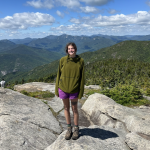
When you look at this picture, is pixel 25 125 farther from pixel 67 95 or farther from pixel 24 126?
pixel 67 95

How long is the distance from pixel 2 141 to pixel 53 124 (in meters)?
3.96

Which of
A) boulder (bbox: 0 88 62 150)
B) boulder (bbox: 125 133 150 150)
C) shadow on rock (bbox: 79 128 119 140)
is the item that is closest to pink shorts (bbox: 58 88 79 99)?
shadow on rock (bbox: 79 128 119 140)

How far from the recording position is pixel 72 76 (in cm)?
659

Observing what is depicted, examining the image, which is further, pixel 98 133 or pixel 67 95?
pixel 98 133

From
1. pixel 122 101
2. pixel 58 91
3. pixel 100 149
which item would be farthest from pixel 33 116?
pixel 122 101

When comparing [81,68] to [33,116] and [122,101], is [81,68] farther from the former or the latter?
[122,101]

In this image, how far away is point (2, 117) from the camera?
8562 millimetres

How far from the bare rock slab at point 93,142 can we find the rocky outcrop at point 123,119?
64cm

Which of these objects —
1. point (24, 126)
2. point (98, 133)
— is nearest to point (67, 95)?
point (98, 133)

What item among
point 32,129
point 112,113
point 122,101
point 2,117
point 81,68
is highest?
point 81,68

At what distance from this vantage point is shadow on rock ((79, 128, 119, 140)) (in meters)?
7.64

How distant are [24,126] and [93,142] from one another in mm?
4420

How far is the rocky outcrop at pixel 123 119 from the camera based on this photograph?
7.47m

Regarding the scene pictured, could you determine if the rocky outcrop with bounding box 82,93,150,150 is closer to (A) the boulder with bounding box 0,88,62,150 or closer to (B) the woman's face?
(A) the boulder with bounding box 0,88,62,150
